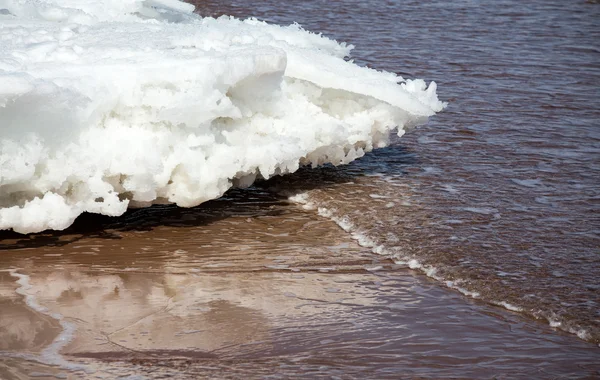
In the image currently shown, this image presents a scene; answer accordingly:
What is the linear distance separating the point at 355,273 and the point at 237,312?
26.0 inches

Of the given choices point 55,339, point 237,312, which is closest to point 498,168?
point 237,312

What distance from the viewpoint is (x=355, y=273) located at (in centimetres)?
421

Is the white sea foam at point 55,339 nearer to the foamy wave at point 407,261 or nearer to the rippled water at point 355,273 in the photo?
the rippled water at point 355,273

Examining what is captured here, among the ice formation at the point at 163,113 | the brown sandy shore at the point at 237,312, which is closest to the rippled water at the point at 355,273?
the brown sandy shore at the point at 237,312

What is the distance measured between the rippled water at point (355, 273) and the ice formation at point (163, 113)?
0.25m

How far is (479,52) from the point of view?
8977mm

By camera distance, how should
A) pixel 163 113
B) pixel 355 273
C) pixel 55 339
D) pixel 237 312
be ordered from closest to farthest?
pixel 55 339
pixel 237 312
pixel 355 273
pixel 163 113

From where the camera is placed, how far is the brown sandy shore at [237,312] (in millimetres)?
3352

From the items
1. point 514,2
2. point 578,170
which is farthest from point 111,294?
point 514,2

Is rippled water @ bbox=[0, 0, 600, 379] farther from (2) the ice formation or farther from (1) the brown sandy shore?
(2) the ice formation

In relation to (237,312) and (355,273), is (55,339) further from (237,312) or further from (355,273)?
(355,273)

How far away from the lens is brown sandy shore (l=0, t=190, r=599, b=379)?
3352 millimetres

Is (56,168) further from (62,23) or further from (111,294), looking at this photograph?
(62,23)

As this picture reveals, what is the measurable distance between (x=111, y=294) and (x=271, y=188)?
5.20ft
